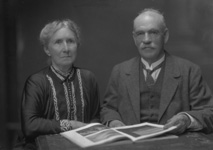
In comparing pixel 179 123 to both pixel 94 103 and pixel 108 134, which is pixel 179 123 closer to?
pixel 108 134

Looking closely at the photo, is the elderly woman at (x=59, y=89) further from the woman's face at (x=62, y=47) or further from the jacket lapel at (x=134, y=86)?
the jacket lapel at (x=134, y=86)

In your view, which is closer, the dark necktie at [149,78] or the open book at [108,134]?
the open book at [108,134]

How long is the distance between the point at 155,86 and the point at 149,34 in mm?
328

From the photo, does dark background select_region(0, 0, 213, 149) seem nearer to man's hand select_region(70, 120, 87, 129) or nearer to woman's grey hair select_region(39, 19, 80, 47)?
woman's grey hair select_region(39, 19, 80, 47)

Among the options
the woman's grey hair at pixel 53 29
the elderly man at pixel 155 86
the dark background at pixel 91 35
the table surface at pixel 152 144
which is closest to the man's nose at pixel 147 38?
the elderly man at pixel 155 86

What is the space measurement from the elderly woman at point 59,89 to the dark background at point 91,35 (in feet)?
1.13

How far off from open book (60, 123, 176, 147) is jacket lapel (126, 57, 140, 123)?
0.35 m

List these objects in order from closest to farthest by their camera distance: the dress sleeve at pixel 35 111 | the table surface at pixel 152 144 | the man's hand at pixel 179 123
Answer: the table surface at pixel 152 144 → the man's hand at pixel 179 123 → the dress sleeve at pixel 35 111

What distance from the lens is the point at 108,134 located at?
1.59 metres

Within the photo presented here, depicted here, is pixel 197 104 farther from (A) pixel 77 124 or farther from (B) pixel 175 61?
(A) pixel 77 124

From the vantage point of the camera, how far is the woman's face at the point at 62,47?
216cm

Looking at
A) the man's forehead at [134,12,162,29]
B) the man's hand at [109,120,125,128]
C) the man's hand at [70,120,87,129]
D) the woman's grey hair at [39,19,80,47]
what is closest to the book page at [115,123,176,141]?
the man's hand at [109,120,125,128]

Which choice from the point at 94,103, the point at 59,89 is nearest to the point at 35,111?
the point at 59,89

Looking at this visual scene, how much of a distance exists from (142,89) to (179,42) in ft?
2.51
